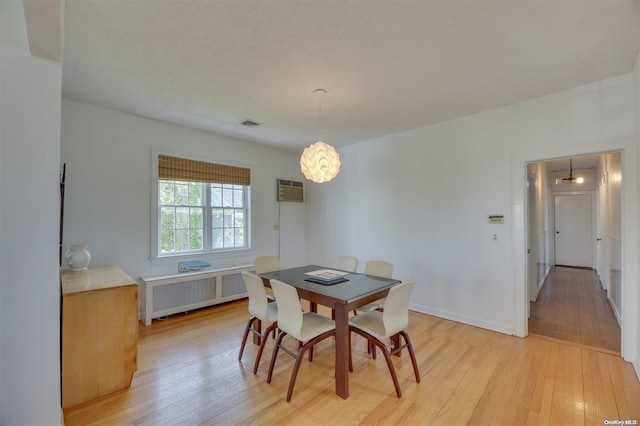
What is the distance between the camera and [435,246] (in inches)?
151

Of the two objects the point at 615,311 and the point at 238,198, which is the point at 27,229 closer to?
the point at 238,198

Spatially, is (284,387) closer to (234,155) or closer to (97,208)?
(97,208)

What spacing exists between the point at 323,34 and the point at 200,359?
295 cm

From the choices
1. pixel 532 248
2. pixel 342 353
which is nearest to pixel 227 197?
pixel 342 353

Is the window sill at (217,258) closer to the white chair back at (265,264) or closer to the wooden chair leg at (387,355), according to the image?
the white chair back at (265,264)

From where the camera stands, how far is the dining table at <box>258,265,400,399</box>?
2101 mm

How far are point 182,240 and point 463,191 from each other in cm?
395

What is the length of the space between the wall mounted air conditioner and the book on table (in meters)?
2.44

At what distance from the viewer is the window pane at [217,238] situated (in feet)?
14.5

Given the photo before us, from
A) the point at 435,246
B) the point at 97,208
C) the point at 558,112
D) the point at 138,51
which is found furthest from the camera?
the point at 435,246

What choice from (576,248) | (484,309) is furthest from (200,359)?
(576,248)

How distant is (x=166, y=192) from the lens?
3.94 meters

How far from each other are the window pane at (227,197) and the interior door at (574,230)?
8.09 m

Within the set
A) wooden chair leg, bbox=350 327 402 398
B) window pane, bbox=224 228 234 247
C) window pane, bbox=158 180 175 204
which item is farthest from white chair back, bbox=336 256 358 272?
window pane, bbox=158 180 175 204
